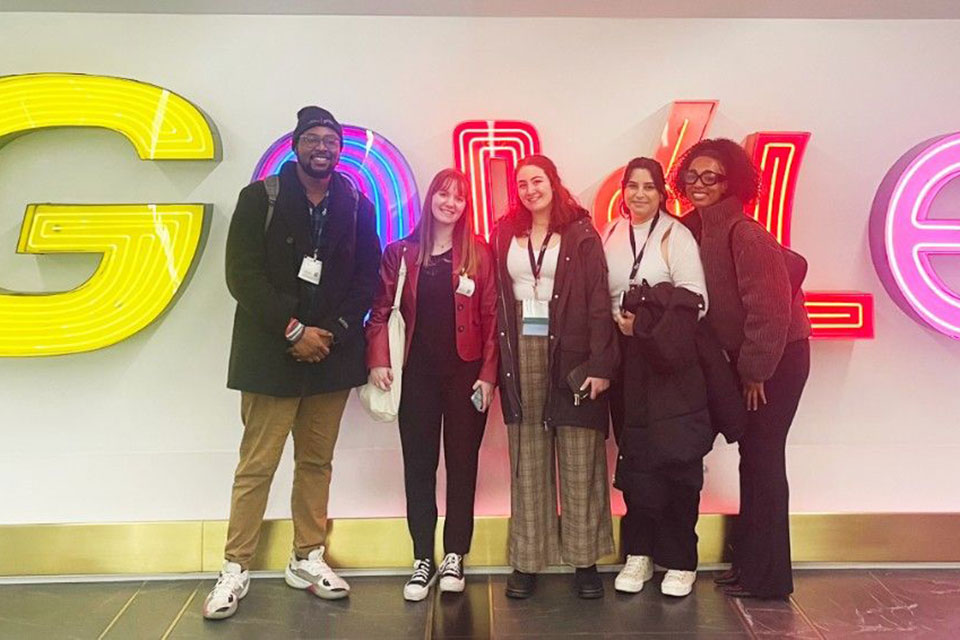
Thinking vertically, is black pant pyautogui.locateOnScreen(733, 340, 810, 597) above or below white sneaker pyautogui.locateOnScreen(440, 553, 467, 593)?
above

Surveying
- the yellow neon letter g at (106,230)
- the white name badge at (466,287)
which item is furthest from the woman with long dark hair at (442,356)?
the yellow neon letter g at (106,230)

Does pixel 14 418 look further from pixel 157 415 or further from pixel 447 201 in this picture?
pixel 447 201

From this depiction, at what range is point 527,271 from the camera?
2775 mm

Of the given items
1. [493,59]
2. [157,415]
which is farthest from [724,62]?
[157,415]

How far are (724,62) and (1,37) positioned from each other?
3.07 m

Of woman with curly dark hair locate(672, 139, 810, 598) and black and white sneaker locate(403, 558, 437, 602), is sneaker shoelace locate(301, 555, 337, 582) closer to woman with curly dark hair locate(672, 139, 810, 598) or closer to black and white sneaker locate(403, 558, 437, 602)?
black and white sneaker locate(403, 558, 437, 602)

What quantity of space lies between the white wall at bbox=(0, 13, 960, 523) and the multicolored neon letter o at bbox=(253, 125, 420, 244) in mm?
178

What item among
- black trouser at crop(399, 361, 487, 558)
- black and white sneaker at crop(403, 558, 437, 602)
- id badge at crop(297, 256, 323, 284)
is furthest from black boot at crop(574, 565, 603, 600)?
id badge at crop(297, 256, 323, 284)

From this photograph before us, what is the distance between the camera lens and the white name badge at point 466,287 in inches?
110

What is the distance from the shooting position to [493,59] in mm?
3232

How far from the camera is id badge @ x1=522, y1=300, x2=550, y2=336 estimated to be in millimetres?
2748

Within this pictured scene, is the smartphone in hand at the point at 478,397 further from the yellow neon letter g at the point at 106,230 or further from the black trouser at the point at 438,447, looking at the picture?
the yellow neon letter g at the point at 106,230

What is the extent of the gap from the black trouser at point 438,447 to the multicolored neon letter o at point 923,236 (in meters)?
1.80

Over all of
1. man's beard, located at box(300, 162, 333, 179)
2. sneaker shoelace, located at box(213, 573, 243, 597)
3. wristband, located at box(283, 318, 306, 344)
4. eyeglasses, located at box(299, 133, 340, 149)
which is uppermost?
eyeglasses, located at box(299, 133, 340, 149)
